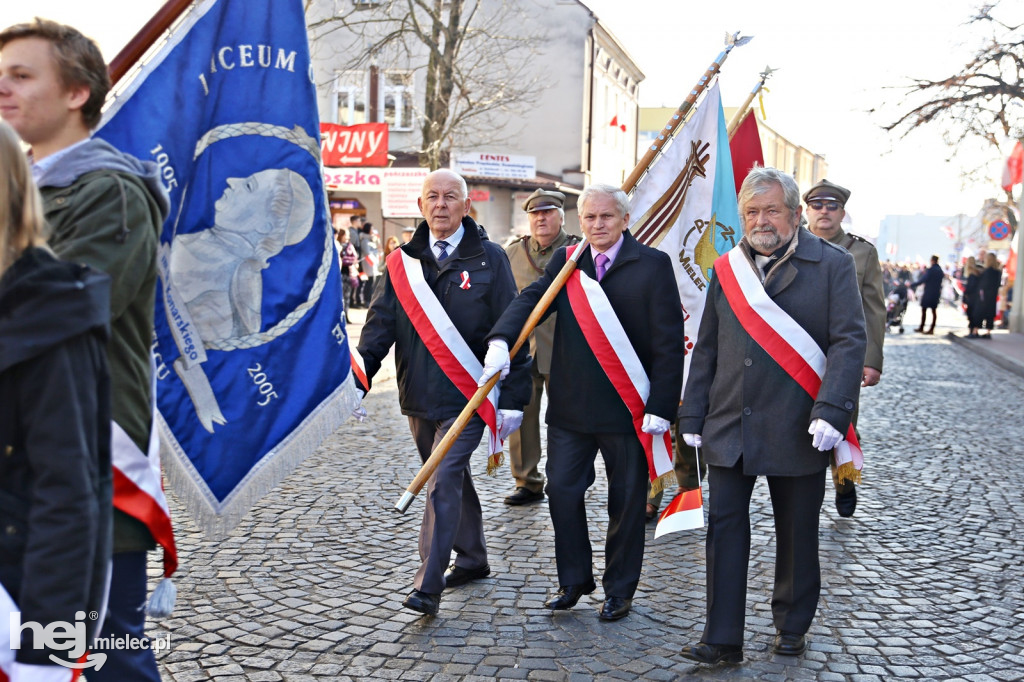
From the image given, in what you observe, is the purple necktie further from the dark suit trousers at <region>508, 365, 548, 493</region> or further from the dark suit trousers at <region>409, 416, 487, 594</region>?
the dark suit trousers at <region>508, 365, 548, 493</region>

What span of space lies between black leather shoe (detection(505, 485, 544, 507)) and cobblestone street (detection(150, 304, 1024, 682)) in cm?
11

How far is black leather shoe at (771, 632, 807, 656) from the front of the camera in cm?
425

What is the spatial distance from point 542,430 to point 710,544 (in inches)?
222

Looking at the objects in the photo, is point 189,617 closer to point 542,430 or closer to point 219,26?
point 219,26

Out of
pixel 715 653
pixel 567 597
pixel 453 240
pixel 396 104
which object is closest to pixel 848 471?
pixel 715 653

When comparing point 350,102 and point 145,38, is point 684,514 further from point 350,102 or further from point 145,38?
point 350,102

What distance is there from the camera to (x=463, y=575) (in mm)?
5184

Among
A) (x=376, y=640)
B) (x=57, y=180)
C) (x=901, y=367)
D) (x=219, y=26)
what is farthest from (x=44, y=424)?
(x=901, y=367)

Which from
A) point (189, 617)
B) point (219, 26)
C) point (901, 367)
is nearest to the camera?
point (219, 26)

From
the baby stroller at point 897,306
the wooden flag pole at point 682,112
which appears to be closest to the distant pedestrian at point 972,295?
the baby stroller at point 897,306

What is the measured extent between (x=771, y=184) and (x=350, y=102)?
30213 millimetres

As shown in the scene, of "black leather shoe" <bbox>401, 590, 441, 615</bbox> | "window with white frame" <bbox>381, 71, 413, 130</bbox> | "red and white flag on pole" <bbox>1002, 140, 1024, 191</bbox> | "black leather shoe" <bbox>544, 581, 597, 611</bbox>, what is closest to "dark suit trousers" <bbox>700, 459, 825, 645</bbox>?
"black leather shoe" <bbox>544, 581, 597, 611</bbox>

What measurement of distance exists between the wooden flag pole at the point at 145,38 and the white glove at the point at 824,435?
2.68m

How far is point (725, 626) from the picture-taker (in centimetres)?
413
